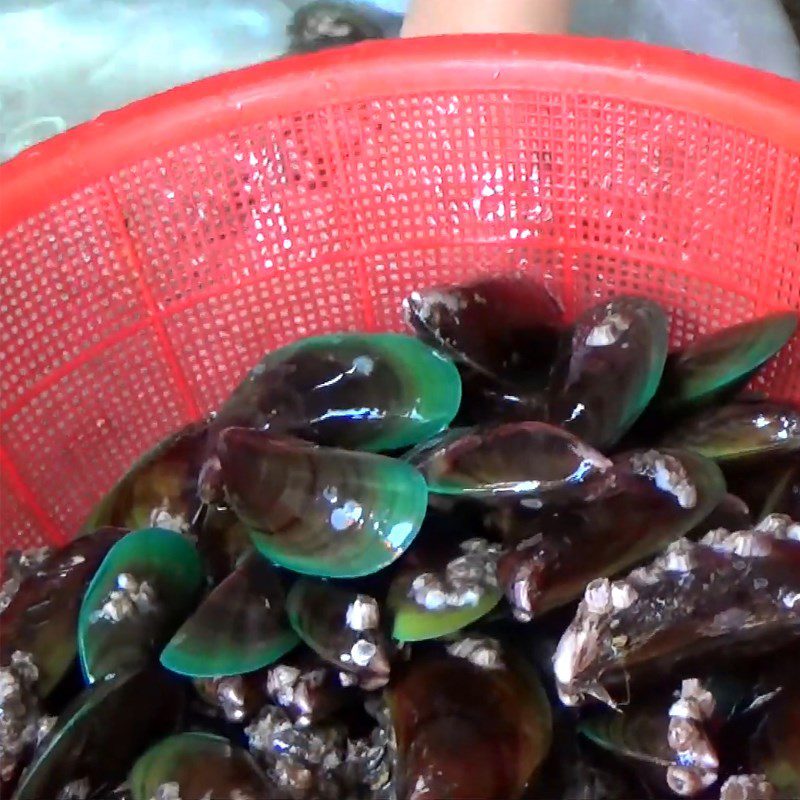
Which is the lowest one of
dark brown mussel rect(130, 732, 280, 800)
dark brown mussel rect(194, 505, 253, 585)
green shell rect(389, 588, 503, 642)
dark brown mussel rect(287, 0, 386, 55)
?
dark brown mussel rect(130, 732, 280, 800)

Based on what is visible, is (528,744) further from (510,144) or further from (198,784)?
(510,144)

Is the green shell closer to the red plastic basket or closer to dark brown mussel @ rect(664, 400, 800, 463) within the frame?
dark brown mussel @ rect(664, 400, 800, 463)

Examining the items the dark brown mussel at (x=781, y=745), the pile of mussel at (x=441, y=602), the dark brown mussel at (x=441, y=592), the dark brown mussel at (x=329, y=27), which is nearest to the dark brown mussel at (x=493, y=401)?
the pile of mussel at (x=441, y=602)

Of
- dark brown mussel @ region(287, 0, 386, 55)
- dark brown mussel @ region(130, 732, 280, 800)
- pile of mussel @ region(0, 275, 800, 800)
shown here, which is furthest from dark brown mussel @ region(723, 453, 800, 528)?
dark brown mussel @ region(287, 0, 386, 55)

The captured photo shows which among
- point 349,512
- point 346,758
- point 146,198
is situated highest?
point 146,198

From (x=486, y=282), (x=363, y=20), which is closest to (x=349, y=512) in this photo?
(x=486, y=282)

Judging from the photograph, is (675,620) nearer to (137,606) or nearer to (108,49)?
(137,606)

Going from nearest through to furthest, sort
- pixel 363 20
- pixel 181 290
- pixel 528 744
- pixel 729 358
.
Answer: pixel 528 744 → pixel 729 358 → pixel 181 290 → pixel 363 20

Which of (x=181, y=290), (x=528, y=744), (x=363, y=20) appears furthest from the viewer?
(x=363, y=20)

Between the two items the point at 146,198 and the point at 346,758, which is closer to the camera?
the point at 346,758
